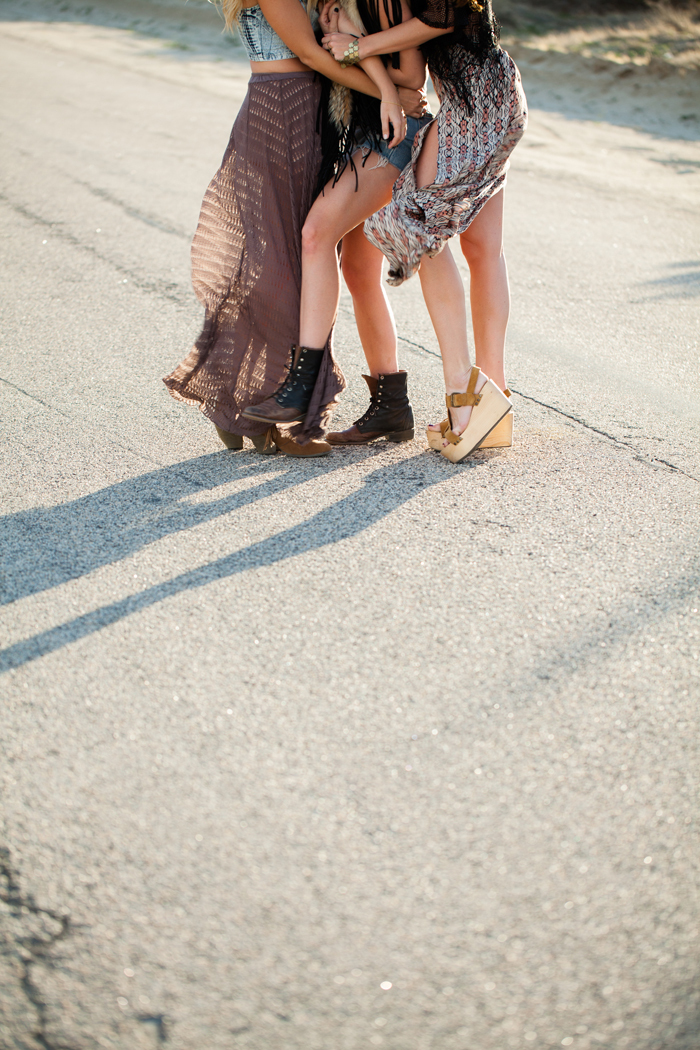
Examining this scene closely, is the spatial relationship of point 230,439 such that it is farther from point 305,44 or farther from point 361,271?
point 305,44

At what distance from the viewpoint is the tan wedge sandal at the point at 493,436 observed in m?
2.97

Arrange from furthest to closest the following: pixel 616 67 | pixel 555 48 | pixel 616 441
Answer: pixel 555 48
pixel 616 67
pixel 616 441

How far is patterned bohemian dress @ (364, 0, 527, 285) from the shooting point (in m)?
2.66

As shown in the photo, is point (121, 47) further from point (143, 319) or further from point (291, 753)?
point (291, 753)

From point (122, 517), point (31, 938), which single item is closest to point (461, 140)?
point (122, 517)

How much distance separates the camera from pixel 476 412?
2895 millimetres

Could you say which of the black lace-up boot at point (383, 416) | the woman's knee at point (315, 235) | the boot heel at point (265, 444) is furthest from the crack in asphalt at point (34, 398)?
the woman's knee at point (315, 235)

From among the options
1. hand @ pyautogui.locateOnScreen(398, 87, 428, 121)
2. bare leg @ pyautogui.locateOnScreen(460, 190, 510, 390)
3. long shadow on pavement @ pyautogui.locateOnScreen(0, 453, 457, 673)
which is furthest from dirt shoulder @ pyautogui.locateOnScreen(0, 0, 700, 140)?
long shadow on pavement @ pyautogui.locateOnScreen(0, 453, 457, 673)

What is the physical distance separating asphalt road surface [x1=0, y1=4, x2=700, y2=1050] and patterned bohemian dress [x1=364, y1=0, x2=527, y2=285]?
2.41 feet

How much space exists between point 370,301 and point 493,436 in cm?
64

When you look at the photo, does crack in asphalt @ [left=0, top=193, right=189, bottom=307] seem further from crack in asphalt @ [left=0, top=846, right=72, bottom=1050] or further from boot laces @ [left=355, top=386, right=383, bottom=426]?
crack in asphalt @ [left=0, top=846, right=72, bottom=1050]

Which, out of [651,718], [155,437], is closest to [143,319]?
[155,437]

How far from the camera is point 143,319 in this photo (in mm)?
4207

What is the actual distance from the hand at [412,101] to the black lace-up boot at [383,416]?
32.5 inches
